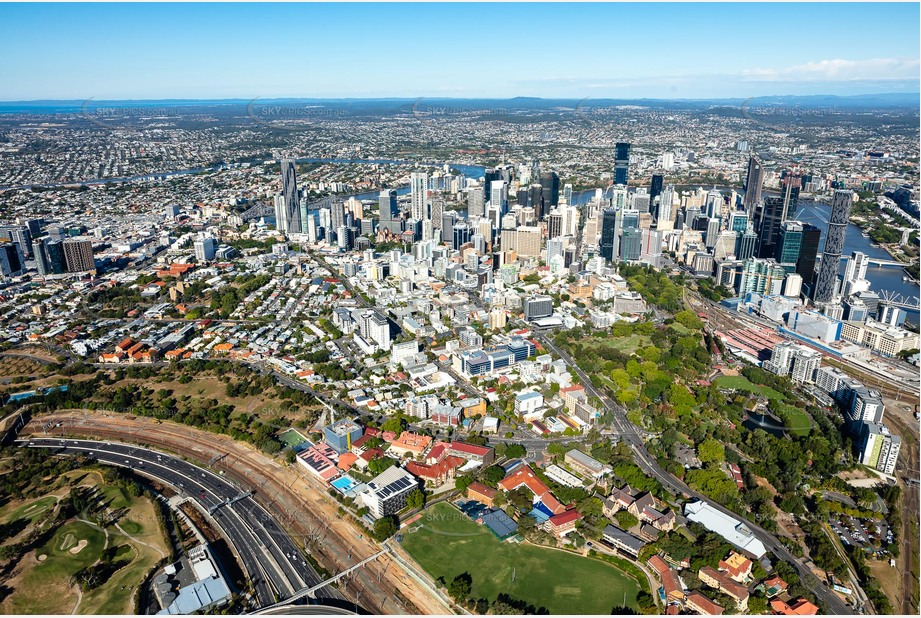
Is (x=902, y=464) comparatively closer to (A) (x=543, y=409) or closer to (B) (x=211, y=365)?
(A) (x=543, y=409)

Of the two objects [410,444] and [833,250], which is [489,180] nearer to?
[833,250]

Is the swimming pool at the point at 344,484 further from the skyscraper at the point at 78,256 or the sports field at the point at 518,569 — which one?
the skyscraper at the point at 78,256

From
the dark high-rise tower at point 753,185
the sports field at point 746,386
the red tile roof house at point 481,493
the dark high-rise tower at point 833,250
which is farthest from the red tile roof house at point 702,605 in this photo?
the dark high-rise tower at point 753,185

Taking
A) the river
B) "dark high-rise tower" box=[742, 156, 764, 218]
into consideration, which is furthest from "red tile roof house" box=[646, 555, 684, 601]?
the river

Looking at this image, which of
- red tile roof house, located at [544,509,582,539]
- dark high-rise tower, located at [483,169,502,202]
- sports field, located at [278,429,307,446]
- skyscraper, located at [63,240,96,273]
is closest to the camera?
red tile roof house, located at [544,509,582,539]

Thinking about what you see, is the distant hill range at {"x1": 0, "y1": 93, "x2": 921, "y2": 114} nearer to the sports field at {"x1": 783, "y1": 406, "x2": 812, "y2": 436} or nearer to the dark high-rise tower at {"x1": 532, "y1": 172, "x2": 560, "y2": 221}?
the dark high-rise tower at {"x1": 532, "y1": 172, "x2": 560, "y2": 221}
